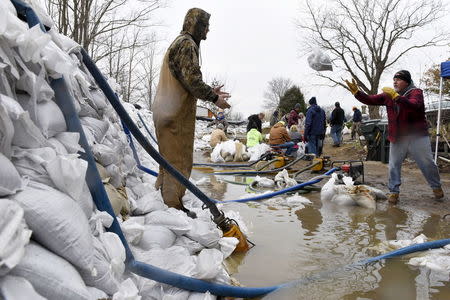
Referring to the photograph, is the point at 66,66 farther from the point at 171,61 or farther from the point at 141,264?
the point at 171,61

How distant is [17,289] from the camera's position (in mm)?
998

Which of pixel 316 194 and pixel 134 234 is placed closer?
pixel 134 234

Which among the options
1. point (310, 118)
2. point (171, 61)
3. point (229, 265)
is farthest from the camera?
point (310, 118)

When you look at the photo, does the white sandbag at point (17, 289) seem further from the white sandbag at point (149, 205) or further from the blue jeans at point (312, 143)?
the blue jeans at point (312, 143)

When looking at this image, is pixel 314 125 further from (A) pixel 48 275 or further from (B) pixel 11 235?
(B) pixel 11 235

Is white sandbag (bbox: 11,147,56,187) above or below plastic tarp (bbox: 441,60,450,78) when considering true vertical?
below

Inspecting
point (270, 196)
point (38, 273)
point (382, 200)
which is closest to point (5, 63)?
point (38, 273)

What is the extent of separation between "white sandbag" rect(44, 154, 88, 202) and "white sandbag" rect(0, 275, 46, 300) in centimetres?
40

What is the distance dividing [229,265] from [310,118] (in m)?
7.09

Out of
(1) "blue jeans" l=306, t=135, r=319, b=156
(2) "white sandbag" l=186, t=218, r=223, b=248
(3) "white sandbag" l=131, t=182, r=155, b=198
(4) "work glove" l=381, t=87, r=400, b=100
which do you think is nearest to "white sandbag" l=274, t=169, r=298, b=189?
(4) "work glove" l=381, t=87, r=400, b=100

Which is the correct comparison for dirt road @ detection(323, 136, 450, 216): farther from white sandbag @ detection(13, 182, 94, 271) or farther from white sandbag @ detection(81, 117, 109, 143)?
white sandbag @ detection(13, 182, 94, 271)

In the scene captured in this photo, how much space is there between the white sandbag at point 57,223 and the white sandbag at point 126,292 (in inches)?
5.6

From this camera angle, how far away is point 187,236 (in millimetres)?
2311

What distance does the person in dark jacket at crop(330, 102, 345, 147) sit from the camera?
1295 centimetres
